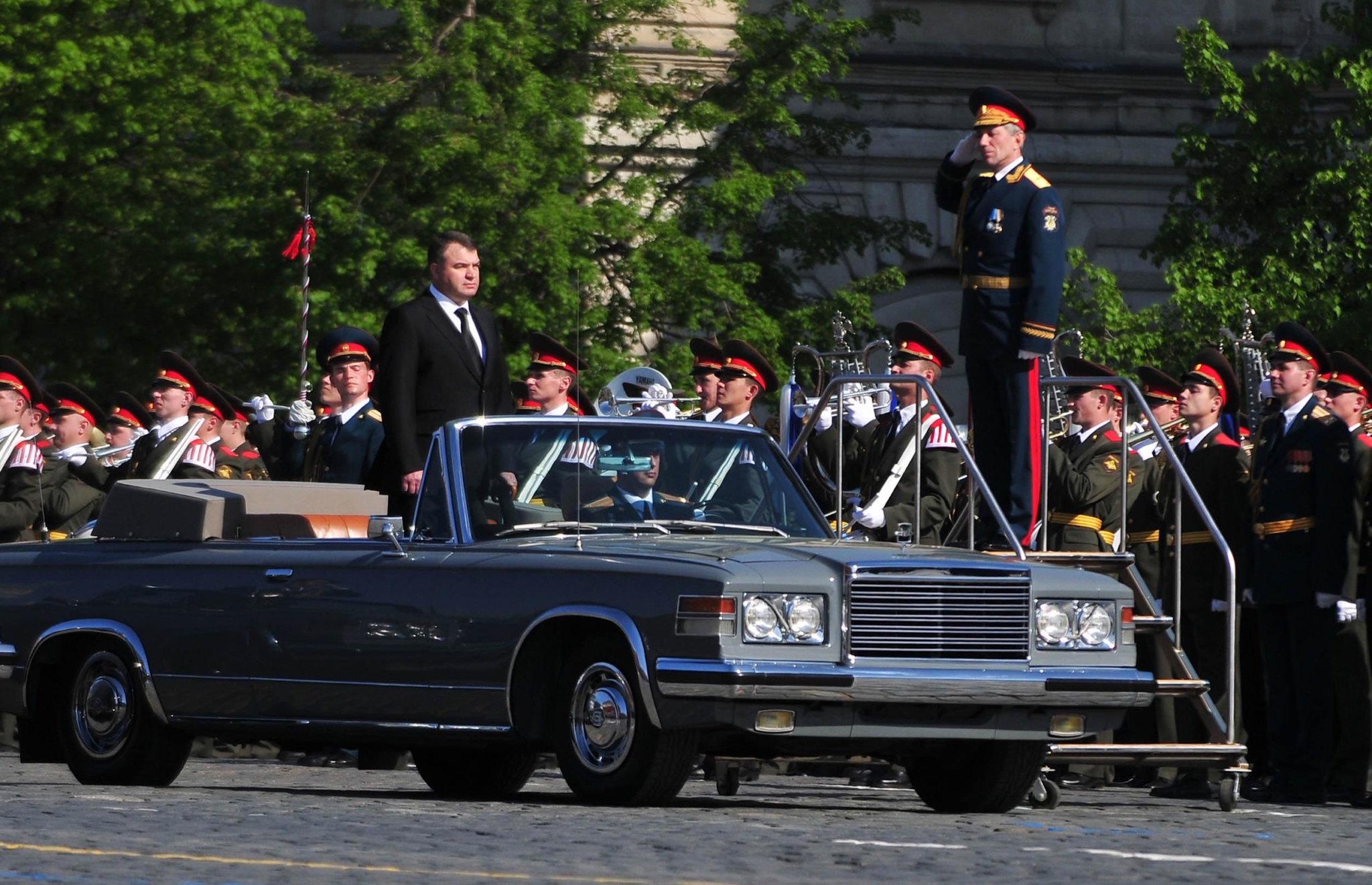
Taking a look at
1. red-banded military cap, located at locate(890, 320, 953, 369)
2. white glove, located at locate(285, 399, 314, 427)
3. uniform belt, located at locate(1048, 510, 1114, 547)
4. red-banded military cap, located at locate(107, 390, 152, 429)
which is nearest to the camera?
uniform belt, located at locate(1048, 510, 1114, 547)

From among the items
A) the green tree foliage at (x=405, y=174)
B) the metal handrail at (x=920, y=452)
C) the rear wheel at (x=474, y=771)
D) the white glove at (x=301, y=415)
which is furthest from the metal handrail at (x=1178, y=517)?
the green tree foliage at (x=405, y=174)

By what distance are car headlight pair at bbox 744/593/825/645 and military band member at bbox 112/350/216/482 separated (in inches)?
315

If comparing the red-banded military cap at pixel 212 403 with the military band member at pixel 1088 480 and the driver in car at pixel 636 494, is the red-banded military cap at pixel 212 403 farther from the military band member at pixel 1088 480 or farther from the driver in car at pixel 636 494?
the driver in car at pixel 636 494

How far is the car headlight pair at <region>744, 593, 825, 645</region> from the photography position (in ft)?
35.2

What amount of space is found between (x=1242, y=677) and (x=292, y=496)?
520cm

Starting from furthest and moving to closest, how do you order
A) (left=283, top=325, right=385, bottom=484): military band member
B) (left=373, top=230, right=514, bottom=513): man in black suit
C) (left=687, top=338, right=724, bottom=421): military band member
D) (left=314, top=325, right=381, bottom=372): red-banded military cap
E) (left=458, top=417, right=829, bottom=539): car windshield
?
(left=687, top=338, right=724, bottom=421): military band member → (left=314, top=325, right=381, bottom=372): red-banded military cap → (left=283, top=325, right=385, bottom=484): military band member → (left=373, top=230, right=514, bottom=513): man in black suit → (left=458, top=417, right=829, bottom=539): car windshield

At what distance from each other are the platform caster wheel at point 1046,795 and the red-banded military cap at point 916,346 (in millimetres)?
A: 4295

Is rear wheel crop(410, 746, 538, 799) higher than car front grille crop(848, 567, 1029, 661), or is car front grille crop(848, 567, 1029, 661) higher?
car front grille crop(848, 567, 1029, 661)

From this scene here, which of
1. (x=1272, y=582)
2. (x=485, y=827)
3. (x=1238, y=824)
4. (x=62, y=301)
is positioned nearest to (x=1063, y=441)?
(x=1272, y=582)

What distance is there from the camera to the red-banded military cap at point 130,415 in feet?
70.8

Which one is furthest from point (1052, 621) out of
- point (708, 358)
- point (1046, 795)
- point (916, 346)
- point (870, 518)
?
point (708, 358)

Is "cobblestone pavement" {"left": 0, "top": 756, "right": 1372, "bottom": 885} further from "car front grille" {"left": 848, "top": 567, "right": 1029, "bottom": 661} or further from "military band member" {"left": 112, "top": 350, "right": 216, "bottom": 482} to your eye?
"military band member" {"left": 112, "top": 350, "right": 216, "bottom": 482}

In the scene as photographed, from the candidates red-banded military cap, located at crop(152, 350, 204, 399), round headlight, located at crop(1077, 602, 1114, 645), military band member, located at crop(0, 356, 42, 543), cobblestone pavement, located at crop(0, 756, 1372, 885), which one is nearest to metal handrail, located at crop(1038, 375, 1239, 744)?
cobblestone pavement, located at crop(0, 756, 1372, 885)

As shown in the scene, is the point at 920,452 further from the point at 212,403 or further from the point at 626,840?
the point at 212,403
